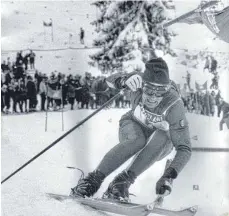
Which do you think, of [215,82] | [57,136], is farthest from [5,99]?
[215,82]

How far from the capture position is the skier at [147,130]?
2.69m

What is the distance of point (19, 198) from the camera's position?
101 inches

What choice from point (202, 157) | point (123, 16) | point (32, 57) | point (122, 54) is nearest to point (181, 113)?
point (202, 157)

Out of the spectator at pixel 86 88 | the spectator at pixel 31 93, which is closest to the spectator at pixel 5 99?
the spectator at pixel 31 93

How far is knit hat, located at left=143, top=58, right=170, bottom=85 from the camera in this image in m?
2.70

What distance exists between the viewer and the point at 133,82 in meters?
2.70

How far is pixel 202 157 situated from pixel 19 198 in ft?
3.85

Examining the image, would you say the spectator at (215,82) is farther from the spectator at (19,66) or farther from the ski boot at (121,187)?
the spectator at (19,66)

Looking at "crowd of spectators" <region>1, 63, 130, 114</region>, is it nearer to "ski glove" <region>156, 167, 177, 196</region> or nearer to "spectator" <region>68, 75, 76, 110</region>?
"spectator" <region>68, 75, 76, 110</region>

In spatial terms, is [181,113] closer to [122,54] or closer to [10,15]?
[122,54]

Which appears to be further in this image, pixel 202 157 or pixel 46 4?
pixel 202 157

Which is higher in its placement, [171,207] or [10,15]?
[10,15]

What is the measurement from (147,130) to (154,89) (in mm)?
259

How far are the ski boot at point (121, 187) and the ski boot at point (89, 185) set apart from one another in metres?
0.07
